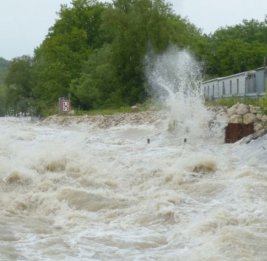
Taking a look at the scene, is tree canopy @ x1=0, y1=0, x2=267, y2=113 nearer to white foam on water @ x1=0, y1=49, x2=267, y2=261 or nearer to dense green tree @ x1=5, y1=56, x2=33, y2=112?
dense green tree @ x1=5, y1=56, x2=33, y2=112

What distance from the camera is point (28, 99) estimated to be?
255 ft

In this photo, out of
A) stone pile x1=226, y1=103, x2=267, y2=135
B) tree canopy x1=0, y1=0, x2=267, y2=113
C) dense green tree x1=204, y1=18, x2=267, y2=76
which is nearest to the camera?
stone pile x1=226, y1=103, x2=267, y2=135

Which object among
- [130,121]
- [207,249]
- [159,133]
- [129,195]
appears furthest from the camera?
[130,121]

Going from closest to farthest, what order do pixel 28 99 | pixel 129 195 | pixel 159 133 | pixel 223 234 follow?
1. pixel 223 234
2. pixel 129 195
3. pixel 159 133
4. pixel 28 99

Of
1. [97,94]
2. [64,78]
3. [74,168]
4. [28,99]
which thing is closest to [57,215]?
[74,168]

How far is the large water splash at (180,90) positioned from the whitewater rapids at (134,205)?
5.97 metres

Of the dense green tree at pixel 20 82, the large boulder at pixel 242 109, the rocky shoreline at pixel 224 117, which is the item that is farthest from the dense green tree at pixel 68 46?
the large boulder at pixel 242 109

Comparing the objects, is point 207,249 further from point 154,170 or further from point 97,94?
point 97,94

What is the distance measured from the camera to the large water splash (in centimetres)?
2370

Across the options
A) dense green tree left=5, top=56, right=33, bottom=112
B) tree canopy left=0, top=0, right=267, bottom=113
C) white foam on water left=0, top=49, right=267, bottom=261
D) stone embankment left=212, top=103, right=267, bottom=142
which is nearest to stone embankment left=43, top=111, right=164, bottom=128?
tree canopy left=0, top=0, right=267, bottom=113

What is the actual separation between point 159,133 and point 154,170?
11.0 m

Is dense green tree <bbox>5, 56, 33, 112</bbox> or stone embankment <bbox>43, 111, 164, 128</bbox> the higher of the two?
dense green tree <bbox>5, 56, 33, 112</bbox>

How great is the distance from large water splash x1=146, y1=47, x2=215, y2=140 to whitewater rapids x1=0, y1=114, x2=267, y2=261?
19.6 ft

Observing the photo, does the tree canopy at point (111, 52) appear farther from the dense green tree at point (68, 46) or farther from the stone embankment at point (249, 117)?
the stone embankment at point (249, 117)
